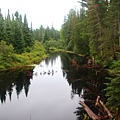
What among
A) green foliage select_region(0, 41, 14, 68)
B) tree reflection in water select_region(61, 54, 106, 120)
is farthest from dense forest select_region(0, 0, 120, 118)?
tree reflection in water select_region(61, 54, 106, 120)

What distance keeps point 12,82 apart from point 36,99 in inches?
361

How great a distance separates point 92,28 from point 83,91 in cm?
2216

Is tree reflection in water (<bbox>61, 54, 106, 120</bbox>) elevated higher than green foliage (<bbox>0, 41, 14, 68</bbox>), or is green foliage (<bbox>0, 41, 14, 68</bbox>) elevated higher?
green foliage (<bbox>0, 41, 14, 68</bbox>)

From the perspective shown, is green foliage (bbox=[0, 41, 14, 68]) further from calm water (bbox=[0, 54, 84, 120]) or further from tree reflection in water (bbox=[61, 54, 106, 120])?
tree reflection in water (bbox=[61, 54, 106, 120])

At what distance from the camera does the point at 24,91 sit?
26250mm

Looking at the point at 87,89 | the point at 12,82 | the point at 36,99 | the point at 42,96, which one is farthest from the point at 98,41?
the point at 36,99

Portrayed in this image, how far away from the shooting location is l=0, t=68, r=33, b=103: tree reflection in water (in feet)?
85.0

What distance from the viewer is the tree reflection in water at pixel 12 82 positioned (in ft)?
85.0

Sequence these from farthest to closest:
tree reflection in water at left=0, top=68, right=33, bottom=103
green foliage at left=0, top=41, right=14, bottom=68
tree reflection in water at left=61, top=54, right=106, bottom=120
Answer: green foliage at left=0, top=41, right=14, bottom=68
tree reflection in water at left=0, top=68, right=33, bottom=103
tree reflection in water at left=61, top=54, right=106, bottom=120

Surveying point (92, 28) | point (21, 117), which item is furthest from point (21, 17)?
point (21, 117)

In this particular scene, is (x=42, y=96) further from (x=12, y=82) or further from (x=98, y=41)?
(x=98, y=41)

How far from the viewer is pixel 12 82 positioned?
30.9m

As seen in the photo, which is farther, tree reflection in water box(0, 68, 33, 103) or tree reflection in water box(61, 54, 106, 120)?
tree reflection in water box(0, 68, 33, 103)

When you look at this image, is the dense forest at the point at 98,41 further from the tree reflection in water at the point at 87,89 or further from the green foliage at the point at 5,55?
the tree reflection in water at the point at 87,89
